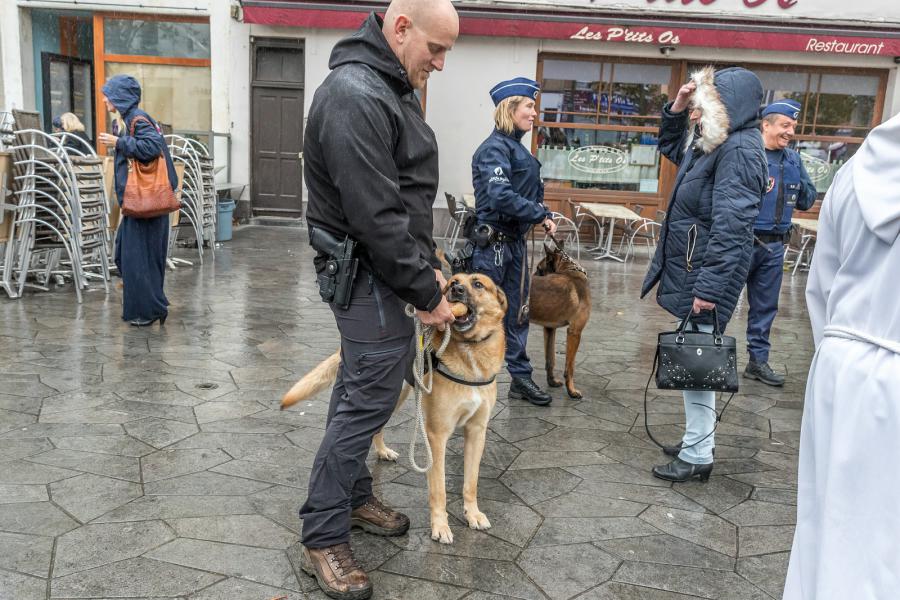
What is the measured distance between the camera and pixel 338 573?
290 cm

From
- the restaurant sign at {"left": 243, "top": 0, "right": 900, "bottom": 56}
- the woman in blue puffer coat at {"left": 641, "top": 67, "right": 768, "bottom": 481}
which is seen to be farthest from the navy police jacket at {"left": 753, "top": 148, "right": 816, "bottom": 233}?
the restaurant sign at {"left": 243, "top": 0, "right": 900, "bottom": 56}

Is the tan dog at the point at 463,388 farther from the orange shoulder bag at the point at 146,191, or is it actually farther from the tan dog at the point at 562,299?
the orange shoulder bag at the point at 146,191

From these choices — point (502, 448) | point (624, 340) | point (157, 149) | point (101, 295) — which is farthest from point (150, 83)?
point (502, 448)

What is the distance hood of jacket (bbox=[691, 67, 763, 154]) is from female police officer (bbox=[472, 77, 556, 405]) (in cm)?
129

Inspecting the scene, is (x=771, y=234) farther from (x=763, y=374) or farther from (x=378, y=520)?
(x=378, y=520)

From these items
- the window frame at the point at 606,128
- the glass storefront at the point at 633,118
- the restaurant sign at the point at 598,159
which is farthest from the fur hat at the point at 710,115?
the restaurant sign at the point at 598,159

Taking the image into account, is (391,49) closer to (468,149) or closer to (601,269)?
(601,269)

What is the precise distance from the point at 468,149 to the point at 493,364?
10926mm

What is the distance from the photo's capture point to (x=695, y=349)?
3.93 meters

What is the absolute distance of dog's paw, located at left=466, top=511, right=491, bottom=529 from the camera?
352 centimetres

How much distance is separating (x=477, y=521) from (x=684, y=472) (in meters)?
1.29

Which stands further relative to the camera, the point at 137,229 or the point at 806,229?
the point at 806,229

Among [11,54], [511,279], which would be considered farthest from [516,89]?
[11,54]

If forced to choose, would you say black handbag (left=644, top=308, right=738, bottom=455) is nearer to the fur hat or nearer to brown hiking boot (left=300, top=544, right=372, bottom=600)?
the fur hat
